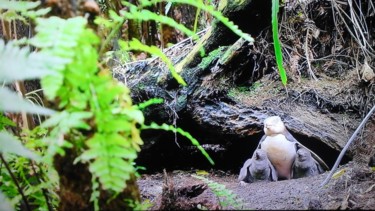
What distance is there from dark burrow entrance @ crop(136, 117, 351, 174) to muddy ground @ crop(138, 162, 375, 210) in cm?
62

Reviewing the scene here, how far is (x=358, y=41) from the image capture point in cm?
261

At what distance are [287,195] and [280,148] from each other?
597mm

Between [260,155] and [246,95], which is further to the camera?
[246,95]

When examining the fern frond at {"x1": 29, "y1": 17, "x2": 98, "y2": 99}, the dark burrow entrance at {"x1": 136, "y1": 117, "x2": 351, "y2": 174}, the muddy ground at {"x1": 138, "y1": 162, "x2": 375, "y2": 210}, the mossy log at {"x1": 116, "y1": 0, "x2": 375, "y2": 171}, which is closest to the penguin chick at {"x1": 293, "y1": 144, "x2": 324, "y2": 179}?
the muddy ground at {"x1": 138, "y1": 162, "x2": 375, "y2": 210}

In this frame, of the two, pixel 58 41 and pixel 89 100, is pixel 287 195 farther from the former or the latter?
pixel 58 41

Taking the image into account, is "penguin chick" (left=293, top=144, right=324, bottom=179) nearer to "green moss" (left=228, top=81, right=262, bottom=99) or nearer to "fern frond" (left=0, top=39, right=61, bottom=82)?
"green moss" (left=228, top=81, right=262, bottom=99)

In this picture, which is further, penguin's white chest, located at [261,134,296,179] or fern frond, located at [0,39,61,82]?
penguin's white chest, located at [261,134,296,179]

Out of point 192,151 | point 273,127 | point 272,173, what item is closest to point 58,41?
point 273,127

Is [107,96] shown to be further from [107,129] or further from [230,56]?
[230,56]

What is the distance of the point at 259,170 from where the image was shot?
2.26m

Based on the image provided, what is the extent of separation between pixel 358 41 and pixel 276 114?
0.76 meters

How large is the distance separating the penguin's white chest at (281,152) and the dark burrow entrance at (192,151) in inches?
12.8

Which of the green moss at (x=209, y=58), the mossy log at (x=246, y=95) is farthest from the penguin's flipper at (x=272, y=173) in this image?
the green moss at (x=209, y=58)

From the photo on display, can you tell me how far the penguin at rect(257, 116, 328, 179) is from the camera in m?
2.26
